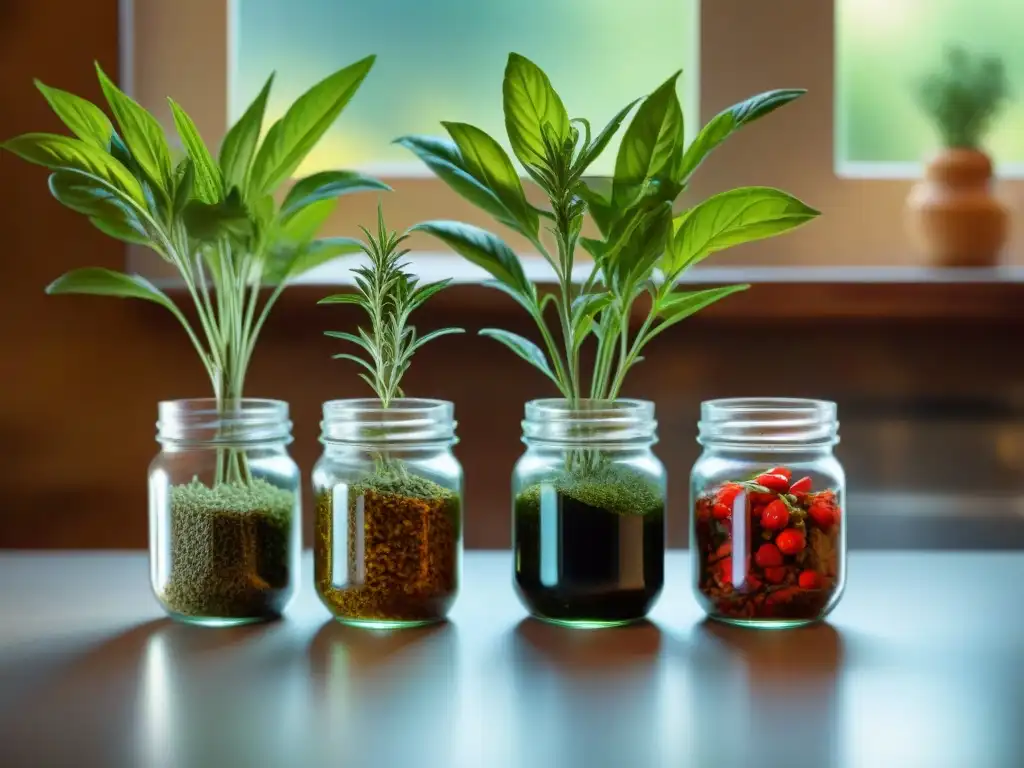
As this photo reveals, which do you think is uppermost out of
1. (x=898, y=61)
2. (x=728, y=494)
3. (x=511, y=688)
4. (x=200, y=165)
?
(x=898, y=61)

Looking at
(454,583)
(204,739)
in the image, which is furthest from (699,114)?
(204,739)

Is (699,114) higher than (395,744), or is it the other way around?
(699,114)

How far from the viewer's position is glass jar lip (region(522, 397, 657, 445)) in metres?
0.87

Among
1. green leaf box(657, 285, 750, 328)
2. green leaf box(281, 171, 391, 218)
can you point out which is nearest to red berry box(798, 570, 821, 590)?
green leaf box(657, 285, 750, 328)

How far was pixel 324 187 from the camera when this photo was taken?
92 centimetres

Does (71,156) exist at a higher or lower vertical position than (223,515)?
higher

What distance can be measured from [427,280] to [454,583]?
1.42 ft

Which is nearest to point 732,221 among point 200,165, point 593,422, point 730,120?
point 730,120

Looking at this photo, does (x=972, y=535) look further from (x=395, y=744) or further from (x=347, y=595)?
(x=395, y=744)

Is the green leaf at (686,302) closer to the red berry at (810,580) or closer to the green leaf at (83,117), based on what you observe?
the red berry at (810,580)

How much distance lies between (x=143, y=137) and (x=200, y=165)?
4 cm

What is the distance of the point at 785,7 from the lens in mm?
1322

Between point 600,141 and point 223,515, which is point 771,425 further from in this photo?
point 223,515

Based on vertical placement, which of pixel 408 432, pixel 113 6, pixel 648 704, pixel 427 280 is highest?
pixel 113 6
